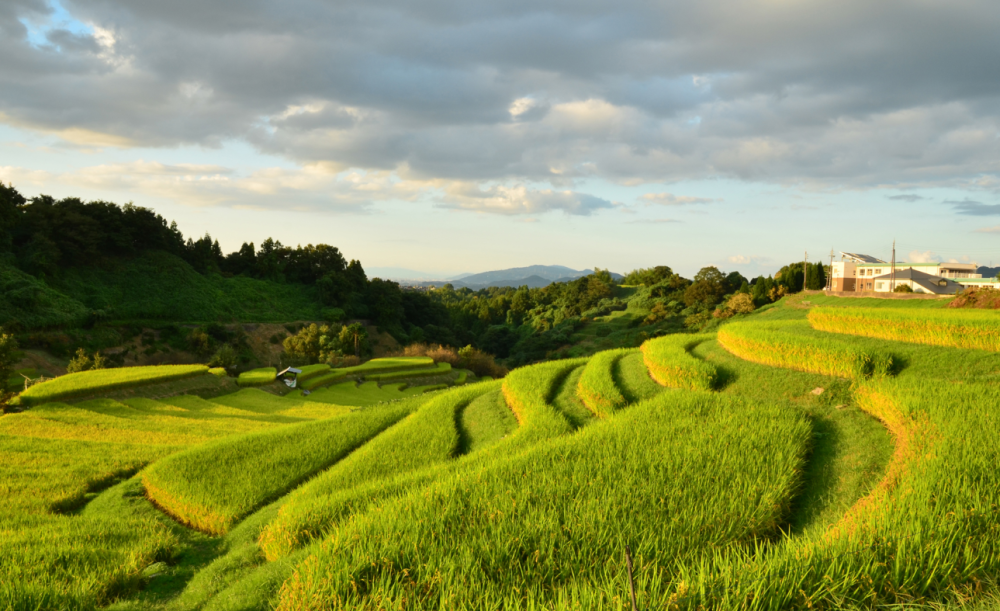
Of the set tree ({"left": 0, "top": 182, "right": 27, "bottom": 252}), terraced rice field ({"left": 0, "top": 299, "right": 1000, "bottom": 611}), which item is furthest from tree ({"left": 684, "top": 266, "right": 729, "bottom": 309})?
tree ({"left": 0, "top": 182, "right": 27, "bottom": 252})

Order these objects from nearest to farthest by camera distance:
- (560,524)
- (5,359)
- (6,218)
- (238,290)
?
(560,524) → (5,359) → (6,218) → (238,290)

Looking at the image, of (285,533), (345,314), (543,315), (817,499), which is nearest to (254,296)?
(345,314)

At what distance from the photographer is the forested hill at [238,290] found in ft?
123

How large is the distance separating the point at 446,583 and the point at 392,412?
31.8ft

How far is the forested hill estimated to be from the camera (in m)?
37.6

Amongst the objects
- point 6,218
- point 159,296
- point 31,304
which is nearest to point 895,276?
point 159,296

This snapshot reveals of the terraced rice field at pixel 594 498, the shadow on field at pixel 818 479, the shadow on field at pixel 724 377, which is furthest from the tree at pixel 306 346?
the shadow on field at pixel 818 479

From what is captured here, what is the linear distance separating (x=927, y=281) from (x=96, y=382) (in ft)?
199

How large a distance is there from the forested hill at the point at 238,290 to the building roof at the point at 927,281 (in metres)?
6.38

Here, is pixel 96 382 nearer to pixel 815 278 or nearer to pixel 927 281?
pixel 815 278

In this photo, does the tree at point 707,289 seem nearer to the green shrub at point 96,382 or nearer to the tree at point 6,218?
the green shrub at point 96,382

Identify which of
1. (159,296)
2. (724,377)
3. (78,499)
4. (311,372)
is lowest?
(311,372)

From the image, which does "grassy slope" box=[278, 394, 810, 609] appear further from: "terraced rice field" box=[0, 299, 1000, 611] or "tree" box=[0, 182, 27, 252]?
"tree" box=[0, 182, 27, 252]

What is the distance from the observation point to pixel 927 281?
4366 cm
